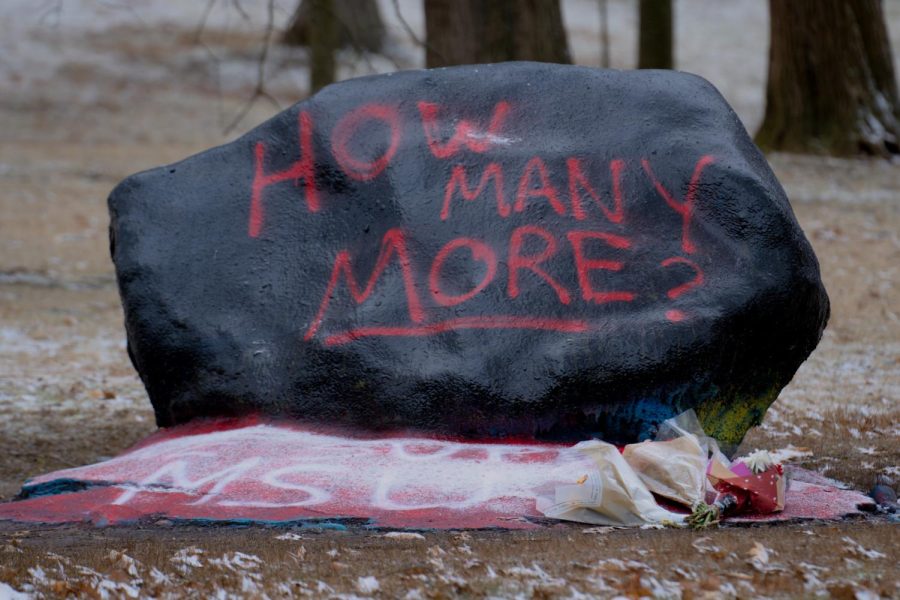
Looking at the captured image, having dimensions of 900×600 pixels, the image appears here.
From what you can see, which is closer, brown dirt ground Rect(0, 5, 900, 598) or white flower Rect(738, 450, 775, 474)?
brown dirt ground Rect(0, 5, 900, 598)

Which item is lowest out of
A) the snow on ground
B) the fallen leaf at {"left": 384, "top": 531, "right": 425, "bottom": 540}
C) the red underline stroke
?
the snow on ground

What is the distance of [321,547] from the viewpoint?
422cm

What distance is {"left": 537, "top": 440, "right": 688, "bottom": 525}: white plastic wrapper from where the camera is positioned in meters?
4.61

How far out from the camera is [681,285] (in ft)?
17.5

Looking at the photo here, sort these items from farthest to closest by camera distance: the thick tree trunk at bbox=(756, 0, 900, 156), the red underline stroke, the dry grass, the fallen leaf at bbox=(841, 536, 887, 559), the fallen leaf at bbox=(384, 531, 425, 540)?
the thick tree trunk at bbox=(756, 0, 900, 156) < the red underline stroke < the fallen leaf at bbox=(384, 531, 425, 540) < the fallen leaf at bbox=(841, 536, 887, 559) < the dry grass

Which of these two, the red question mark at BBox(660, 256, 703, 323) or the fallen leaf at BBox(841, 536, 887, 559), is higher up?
the red question mark at BBox(660, 256, 703, 323)

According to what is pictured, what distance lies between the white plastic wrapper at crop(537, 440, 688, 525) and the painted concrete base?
0.09 m

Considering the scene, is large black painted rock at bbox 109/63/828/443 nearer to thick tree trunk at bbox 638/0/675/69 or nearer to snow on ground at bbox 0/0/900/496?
snow on ground at bbox 0/0/900/496

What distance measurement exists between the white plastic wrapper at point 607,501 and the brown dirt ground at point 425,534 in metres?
0.18

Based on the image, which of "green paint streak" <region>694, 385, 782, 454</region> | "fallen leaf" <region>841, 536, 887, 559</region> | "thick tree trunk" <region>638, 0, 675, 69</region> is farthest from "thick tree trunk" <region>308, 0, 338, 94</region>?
"fallen leaf" <region>841, 536, 887, 559</region>

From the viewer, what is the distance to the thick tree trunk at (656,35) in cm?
1630

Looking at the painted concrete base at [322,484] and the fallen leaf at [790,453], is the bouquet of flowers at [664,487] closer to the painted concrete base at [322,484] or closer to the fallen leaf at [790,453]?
the painted concrete base at [322,484]

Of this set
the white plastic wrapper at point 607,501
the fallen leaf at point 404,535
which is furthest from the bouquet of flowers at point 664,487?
the fallen leaf at point 404,535

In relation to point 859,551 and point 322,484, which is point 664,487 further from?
point 322,484
